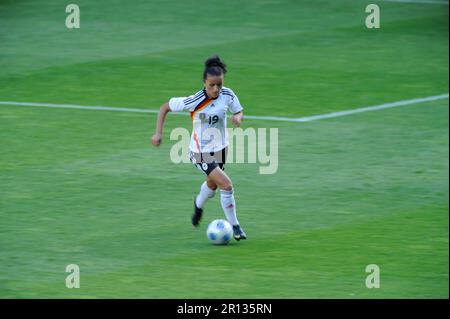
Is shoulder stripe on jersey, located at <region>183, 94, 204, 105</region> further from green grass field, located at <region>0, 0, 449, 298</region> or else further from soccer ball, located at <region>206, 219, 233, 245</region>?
green grass field, located at <region>0, 0, 449, 298</region>

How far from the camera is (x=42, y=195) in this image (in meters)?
13.6

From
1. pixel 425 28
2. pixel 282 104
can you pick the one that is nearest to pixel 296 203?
pixel 282 104

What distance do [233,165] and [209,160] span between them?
3729 millimetres

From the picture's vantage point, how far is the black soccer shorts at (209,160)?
11.6 meters

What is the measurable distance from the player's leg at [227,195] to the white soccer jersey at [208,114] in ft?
0.90

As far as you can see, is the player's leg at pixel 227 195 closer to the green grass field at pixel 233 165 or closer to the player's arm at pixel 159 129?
the green grass field at pixel 233 165

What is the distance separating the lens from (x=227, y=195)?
455 inches

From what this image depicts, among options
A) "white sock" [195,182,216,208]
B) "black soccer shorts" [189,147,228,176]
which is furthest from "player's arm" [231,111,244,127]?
"white sock" [195,182,216,208]

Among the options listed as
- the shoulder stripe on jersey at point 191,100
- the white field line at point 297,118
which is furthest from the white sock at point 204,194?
the white field line at point 297,118

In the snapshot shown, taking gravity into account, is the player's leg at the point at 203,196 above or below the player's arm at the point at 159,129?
below

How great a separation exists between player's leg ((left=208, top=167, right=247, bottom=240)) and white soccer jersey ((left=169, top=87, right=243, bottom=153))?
27cm

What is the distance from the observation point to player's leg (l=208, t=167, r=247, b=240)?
11.5 metres

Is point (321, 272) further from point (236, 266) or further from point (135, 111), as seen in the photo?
point (135, 111)
